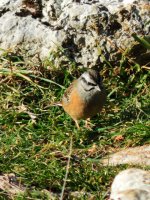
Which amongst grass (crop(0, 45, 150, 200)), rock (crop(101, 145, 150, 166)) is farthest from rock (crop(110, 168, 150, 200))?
rock (crop(101, 145, 150, 166))

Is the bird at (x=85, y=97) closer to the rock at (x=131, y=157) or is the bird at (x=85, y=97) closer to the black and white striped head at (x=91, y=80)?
the black and white striped head at (x=91, y=80)

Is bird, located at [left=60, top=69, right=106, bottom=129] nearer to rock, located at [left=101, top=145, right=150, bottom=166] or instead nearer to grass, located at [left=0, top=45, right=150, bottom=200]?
grass, located at [left=0, top=45, right=150, bottom=200]

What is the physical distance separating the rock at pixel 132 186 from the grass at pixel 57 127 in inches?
12.0

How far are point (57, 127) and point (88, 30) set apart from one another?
1.37 meters

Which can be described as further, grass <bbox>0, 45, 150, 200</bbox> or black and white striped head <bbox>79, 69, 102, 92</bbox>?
black and white striped head <bbox>79, 69, 102, 92</bbox>

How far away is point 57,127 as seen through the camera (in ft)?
23.7

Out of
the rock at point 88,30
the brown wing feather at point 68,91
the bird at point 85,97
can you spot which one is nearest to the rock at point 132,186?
the bird at point 85,97

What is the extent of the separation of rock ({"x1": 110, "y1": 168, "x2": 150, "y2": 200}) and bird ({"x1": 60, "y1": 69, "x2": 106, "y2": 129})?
6.83 feet

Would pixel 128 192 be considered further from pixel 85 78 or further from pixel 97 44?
pixel 97 44

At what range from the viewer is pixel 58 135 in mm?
7043

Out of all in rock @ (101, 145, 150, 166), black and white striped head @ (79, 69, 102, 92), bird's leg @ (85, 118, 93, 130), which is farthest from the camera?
bird's leg @ (85, 118, 93, 130)

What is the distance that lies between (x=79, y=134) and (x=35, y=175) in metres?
1.25

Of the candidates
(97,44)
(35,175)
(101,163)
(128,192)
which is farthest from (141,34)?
(128,192)

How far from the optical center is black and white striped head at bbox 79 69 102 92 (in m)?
7.06
